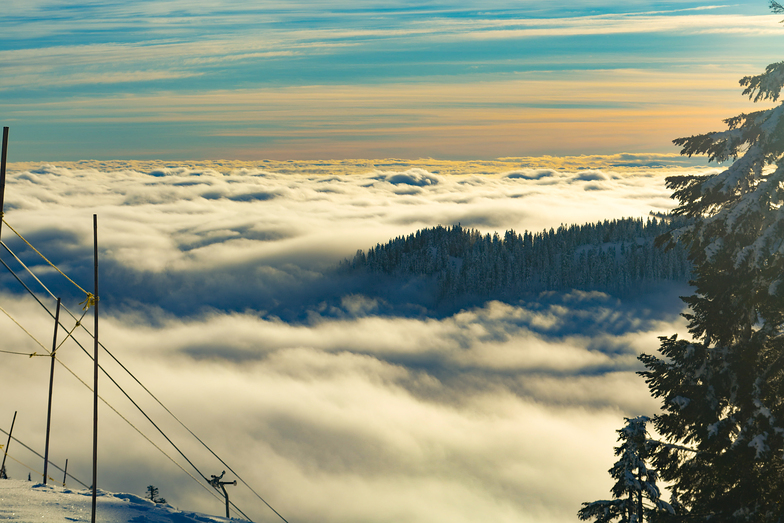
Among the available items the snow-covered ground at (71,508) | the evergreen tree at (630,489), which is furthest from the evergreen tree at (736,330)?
the snow-covered ground at (71,508)

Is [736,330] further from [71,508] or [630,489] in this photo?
[71,508]

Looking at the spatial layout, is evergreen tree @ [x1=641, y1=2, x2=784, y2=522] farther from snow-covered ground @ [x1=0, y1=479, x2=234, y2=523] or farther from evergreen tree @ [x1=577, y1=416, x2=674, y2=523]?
snow-covered ground @ [x1=0, y1=479, x2=234, y2=523]

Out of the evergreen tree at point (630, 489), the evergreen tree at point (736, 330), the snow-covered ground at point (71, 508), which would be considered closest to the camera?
the evergreen tree at point (736, 330)

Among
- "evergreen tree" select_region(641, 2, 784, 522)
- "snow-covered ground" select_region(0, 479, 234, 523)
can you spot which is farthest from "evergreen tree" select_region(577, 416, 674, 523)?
"snow-covered ground" select_region(0, 479, 234, 523)

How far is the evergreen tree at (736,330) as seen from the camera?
13531 millimetres

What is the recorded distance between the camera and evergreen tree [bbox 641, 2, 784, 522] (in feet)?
44.4

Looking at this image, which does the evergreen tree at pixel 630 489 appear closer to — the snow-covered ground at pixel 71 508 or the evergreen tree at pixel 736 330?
the evergreen tree at pixel 736 330

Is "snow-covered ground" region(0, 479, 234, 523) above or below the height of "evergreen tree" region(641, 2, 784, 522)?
below

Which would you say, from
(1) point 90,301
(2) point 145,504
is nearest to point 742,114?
(1) point 90,301

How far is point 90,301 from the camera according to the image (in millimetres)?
23641

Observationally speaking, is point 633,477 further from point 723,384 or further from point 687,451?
point 723,384

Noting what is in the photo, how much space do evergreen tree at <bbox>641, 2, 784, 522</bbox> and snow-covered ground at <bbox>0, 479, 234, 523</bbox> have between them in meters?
20.5

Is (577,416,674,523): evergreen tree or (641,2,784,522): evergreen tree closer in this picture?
(641,2,784,522): evergreen tree

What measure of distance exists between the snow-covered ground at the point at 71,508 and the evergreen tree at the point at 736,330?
20.5 m
